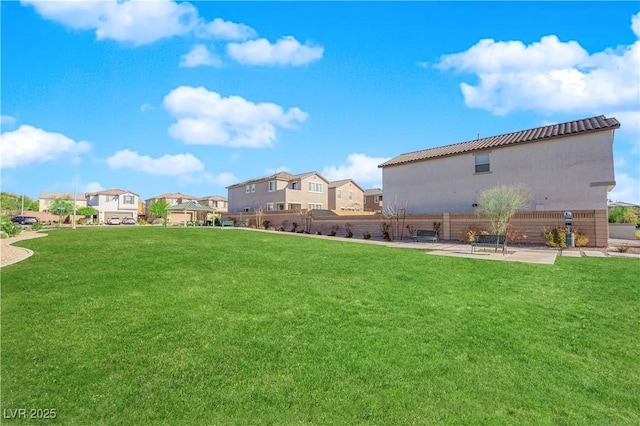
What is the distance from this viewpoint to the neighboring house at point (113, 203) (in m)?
77.0

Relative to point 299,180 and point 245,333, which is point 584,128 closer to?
point 245,333

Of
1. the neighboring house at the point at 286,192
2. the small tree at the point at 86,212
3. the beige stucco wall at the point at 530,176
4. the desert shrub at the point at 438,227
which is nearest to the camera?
the beige stucco wall at the point at 530,176

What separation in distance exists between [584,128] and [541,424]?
23987mm

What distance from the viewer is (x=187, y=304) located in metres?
7.15

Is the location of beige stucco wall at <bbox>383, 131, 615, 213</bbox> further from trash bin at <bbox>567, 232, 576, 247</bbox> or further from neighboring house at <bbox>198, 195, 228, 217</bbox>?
neighboring house at <bbox>198, 195, 228, 217</bbox>

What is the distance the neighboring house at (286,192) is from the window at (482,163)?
24.3 m

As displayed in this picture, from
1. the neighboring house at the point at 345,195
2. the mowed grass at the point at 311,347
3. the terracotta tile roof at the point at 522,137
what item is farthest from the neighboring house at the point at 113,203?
the mowed grass at the point at 311,347

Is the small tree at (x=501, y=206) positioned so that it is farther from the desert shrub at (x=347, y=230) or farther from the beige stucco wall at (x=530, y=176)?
the desert shrub at (x=347, y=230)

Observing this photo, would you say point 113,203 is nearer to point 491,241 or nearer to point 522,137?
point 522,137

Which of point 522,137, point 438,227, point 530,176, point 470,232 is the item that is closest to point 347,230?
point 438,227

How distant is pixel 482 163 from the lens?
86.7 ft

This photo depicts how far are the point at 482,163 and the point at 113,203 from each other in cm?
7967

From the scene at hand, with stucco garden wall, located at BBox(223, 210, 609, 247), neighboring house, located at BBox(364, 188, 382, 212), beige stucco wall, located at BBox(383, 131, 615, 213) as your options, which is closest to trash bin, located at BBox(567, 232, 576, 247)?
stucco garden wall, located at BBox(223, 210, 609, 247)

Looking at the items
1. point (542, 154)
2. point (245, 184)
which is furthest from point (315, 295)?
point (245, 184)
